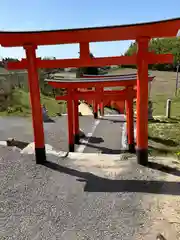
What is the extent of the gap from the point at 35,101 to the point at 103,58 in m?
1.51

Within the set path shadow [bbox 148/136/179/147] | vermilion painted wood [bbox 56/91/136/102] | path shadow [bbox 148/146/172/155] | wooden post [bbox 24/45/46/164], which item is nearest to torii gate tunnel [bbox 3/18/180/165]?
wooden post [bbox 24/45/46/164]

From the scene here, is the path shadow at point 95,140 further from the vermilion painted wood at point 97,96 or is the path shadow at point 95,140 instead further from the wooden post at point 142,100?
the wooden post at point 142,100

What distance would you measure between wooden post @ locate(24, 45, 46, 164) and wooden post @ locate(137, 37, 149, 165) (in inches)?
73.7

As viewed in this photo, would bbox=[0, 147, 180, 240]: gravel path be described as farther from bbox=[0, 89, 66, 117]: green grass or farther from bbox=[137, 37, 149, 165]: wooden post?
bbox=[0, 89, 66, 117]: green grass

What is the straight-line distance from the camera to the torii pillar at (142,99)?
4.01 m

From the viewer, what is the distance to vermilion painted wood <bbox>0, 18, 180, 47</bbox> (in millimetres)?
3671

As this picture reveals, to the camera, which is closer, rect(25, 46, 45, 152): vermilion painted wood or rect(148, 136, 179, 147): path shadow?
rect(25, 46, 45, 152): vermilion painted wood

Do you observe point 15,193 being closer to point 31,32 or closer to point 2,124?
point 31,32

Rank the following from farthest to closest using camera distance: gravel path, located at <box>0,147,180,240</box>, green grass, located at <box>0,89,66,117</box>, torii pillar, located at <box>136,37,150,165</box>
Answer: green grass, located at <box>0,89,66,117</box>
torii pillar, located at <box>136,37,150,165</box>
gravel path, located at <box>0,147,180,240</box>

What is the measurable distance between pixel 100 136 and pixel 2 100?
31.8 ft

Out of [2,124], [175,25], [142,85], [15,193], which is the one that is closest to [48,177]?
[15,193]

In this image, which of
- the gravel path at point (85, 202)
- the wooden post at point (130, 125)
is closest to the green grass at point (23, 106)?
the wooden post at point (130, 125)

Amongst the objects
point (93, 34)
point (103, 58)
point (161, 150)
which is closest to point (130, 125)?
point (161, 150)

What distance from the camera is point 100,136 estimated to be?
8.85 m
